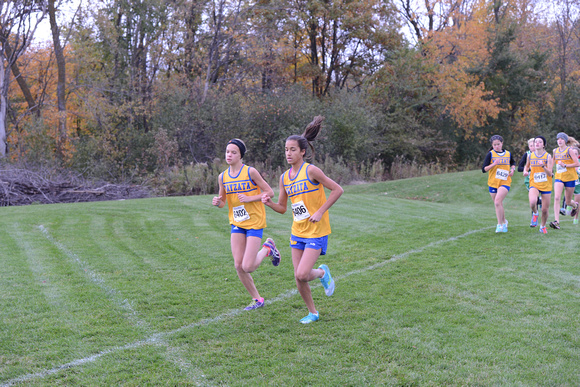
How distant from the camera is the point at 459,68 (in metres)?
34.4

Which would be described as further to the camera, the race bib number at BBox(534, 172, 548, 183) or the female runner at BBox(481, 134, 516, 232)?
the race bib number at BBox(534, 172, 548, 183)

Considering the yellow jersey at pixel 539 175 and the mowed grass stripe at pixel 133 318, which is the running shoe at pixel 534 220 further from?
the mowed grass stripe at pixel 133 318

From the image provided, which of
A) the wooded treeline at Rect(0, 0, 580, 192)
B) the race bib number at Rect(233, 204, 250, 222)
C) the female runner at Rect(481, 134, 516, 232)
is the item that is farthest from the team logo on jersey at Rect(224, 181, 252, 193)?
the wooded treeline at Rect(0, 0, 580, 192)

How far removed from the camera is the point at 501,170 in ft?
33.6

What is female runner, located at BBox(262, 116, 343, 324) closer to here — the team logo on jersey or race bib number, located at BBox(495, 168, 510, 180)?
the team logo on jersey

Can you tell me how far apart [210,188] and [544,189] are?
12.6 metres

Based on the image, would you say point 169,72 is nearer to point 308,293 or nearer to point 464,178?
point 464,178

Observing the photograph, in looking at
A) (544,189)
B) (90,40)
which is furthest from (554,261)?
(90,40)

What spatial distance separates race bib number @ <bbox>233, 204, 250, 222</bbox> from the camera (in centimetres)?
571

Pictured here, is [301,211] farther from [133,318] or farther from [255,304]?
[133,318]

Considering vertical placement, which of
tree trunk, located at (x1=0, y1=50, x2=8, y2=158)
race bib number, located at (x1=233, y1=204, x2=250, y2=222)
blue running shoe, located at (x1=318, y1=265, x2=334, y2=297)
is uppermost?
tree trunk, located at (x1=0, y1=50, x2=8, y2=158)

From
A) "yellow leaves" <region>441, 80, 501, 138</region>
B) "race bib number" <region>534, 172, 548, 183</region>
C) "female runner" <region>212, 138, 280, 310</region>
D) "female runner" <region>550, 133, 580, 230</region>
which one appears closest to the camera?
Answer: "female runner" <region>212, 138, 280, 310</region>

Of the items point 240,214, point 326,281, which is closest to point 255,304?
point 326,281

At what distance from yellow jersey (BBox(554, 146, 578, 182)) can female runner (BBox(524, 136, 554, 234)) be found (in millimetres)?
547
